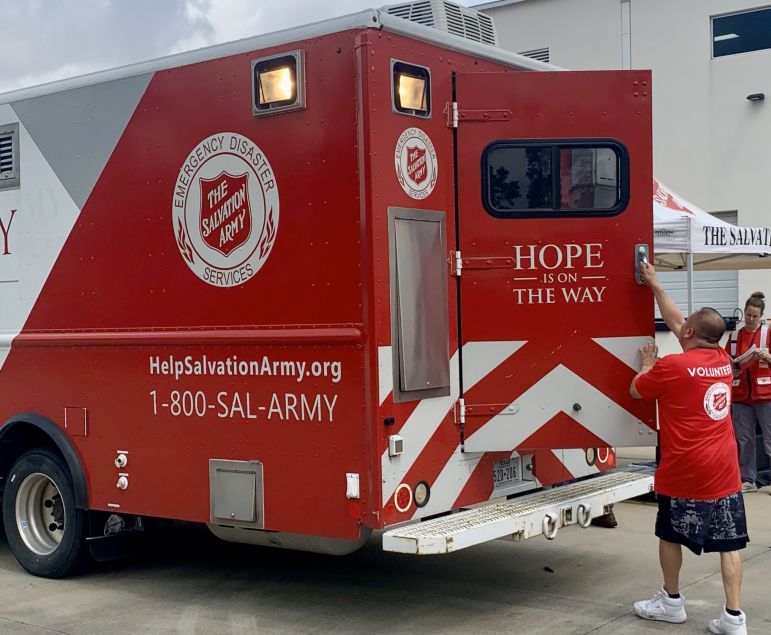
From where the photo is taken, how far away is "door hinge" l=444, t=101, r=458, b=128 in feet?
20.2

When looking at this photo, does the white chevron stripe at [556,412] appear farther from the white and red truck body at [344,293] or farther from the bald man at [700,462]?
the bald man at [700,462]

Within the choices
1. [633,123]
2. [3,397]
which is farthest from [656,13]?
[3,397]

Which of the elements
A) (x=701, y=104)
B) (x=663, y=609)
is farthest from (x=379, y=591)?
(x=701, y=104)

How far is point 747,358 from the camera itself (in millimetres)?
9805

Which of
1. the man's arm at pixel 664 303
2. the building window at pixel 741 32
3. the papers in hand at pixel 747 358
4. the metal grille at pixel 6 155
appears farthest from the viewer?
the building window at pixel 741 32

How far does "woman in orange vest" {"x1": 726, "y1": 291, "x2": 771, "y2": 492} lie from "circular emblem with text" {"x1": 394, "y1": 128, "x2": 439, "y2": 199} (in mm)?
4831

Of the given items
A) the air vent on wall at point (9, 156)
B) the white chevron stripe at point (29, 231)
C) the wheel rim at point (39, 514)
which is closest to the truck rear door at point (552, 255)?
the white chevron stripe at point (29, 231)

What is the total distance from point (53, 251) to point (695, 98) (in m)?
13.6

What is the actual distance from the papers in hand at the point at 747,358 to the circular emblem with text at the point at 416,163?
16.2ft

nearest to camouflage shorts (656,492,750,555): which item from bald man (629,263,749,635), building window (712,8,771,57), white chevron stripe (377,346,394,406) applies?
bald man (629,263,749,635)

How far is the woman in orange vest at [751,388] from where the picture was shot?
9.80 metres

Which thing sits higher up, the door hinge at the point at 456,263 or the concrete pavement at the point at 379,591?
the door hinge at the point at 456,263

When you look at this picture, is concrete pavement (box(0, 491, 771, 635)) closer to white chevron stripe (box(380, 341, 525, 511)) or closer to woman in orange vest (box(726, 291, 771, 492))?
white chevron stripe (box(380, 341, 525, 511))

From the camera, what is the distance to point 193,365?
6461 millimetres
